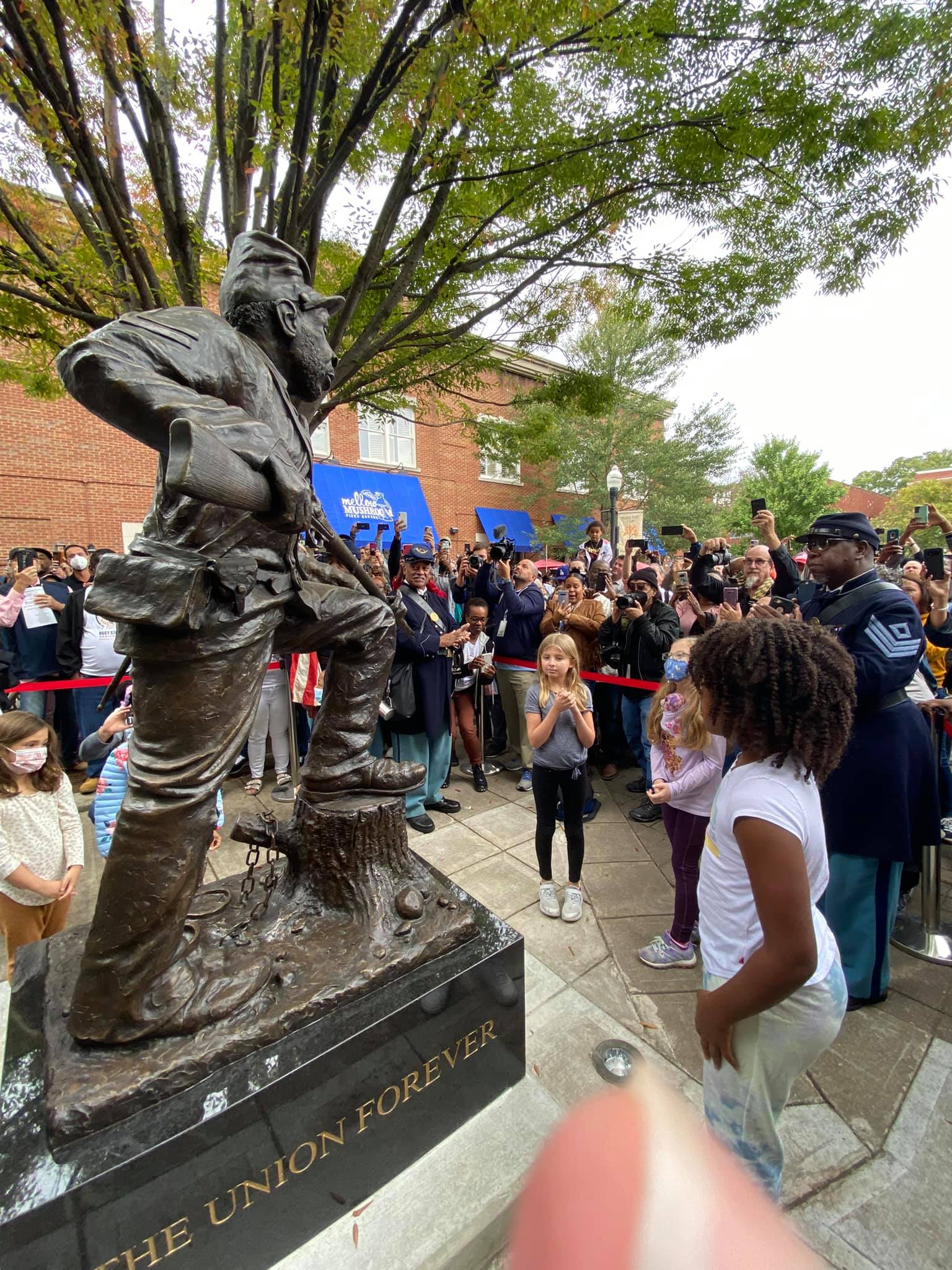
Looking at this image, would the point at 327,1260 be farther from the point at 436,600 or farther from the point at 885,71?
the point at 885,71

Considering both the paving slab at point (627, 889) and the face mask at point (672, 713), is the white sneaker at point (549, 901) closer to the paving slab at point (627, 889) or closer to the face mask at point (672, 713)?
the paving slab at point (627, 889)

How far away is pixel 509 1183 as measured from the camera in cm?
181

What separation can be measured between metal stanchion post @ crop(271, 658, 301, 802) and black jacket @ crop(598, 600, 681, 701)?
10.4ft

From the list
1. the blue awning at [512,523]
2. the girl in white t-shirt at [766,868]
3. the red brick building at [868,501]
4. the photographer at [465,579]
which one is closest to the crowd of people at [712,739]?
the girl in white t-shirt at [766,868]

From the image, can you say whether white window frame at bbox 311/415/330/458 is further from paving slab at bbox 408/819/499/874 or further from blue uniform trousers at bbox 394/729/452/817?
paving slab at bbox 408/819/499/874

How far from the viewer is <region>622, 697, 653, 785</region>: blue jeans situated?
521cm

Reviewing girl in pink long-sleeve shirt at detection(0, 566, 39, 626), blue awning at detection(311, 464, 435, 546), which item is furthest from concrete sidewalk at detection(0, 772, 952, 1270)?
blue awning at detection(311, 464, 435, 546)

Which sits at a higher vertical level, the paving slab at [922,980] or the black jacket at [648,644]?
the black jacket at [648,644]

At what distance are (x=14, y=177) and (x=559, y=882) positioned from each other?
6.78 metres

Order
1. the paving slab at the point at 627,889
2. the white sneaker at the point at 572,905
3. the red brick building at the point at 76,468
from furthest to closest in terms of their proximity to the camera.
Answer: the red brick building at the point at 76,468
the paving slab at the point at 627,889
the white sneaker at the point at 572,905

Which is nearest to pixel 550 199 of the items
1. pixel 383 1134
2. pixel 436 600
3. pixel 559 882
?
pixel 436 600

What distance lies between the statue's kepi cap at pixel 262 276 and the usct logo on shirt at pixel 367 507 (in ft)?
42.5

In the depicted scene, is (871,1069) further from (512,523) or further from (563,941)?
(512,523)

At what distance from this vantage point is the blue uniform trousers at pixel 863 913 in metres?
2.61
